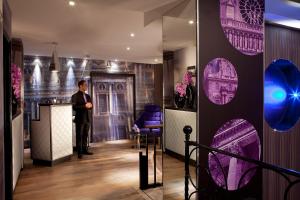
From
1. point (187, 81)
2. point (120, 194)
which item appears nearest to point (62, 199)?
point (120, 194)

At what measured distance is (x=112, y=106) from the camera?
7.18m

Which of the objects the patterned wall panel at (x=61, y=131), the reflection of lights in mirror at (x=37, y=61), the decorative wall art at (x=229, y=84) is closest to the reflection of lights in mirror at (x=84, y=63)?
the reflection of lights in mirror at (x=37, y=61)

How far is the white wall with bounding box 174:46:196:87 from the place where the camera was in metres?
A: 2.29

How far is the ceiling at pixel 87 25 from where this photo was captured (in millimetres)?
2715

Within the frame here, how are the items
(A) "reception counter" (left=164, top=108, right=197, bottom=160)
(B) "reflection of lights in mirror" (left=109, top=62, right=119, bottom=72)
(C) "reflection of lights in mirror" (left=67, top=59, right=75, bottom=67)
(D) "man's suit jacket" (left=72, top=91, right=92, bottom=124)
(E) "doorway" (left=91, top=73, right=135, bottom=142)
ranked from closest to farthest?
(A) "reception counter" (left=164, top=108, right=197, bottom=160) → (D) "man's suit jacket" (left=72, top=91, right=92, bottom=124) → (C) "reflection of lights in mirror" (left=67, top=59, right=75, bottom=67) → (E) "doorway" (left=91, top=73, right=135, bottom=142) → (B) "reflection of lights in mirror" (left=109, top=62, right=119, bottom=72)

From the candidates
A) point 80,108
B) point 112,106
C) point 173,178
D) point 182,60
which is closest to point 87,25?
point 182,60

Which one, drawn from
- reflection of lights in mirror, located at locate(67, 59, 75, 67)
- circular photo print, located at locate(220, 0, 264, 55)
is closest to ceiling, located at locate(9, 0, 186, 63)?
circular photo print, located at locate(220, 0, 264, 55)

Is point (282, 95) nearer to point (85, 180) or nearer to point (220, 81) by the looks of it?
point (220, 81)

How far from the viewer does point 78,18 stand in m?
3.26

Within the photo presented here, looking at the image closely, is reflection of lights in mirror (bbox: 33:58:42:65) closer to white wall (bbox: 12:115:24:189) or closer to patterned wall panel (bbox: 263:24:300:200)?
white wall (bbox: 12:115:24:189)

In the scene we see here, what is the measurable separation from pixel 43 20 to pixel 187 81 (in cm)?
225

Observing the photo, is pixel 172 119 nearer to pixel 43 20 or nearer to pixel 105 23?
pixel 105 23

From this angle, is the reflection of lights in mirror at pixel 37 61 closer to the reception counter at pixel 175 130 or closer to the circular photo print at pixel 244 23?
the reception counter at pixel 175 130

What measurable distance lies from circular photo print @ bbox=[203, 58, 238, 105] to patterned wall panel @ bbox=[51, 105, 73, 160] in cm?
330
